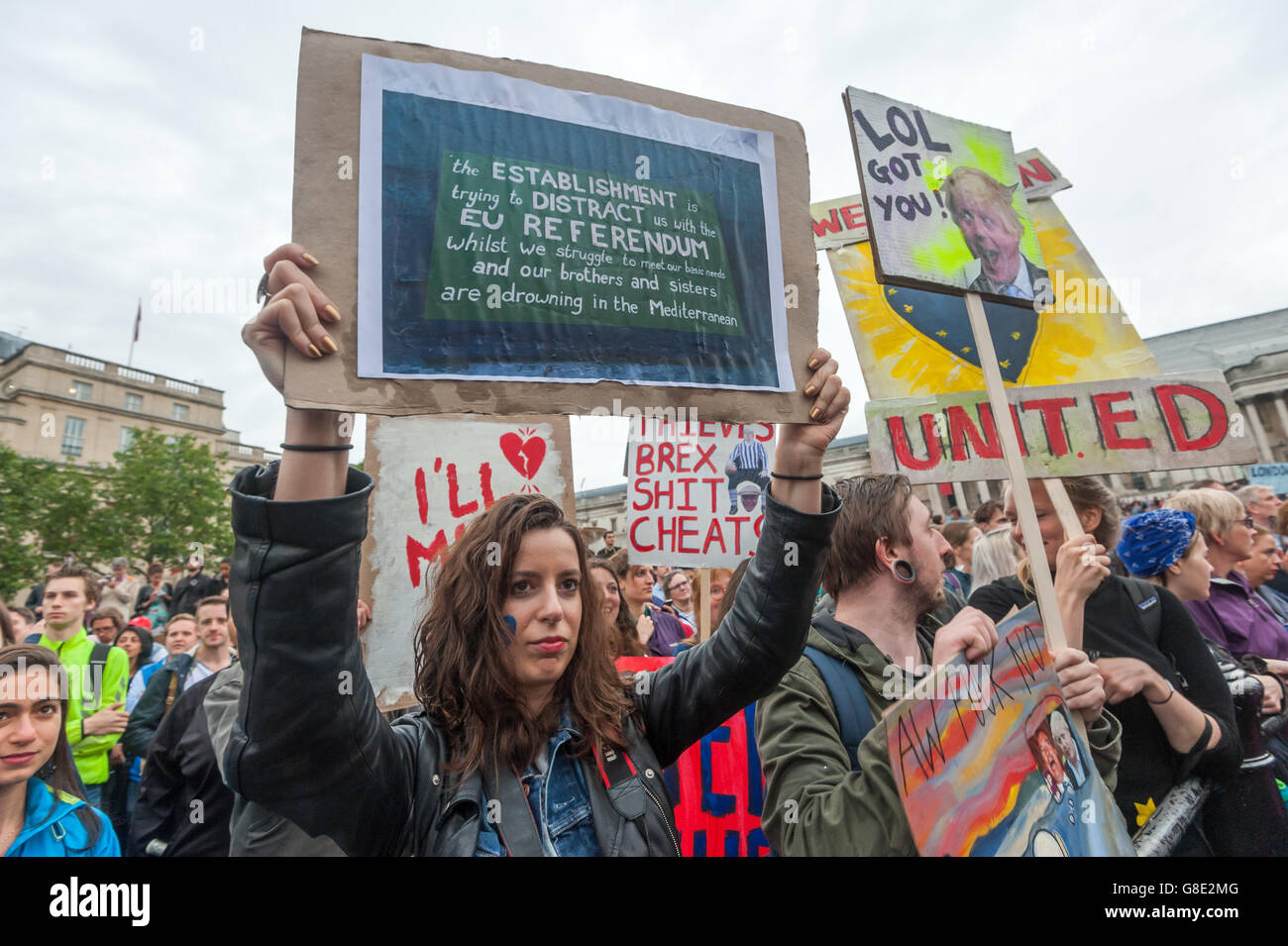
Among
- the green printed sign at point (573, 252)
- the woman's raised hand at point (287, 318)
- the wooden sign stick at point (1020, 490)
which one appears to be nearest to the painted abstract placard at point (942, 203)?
the wooden sign stick at point (1020, 490)

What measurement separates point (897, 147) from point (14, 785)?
3871 mm

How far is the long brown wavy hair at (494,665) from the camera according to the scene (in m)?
1.61

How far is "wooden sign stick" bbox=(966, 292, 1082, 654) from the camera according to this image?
2139 mm

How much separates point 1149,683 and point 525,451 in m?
3.07

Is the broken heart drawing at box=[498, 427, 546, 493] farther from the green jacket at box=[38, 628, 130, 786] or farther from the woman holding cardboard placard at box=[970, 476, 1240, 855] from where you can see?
the green jacket at box=[38, 628, 130, 786]

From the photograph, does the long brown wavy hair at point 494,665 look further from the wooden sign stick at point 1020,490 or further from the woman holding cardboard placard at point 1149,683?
the woman holding cardboard placard at point 1149,683

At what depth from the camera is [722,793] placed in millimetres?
3045

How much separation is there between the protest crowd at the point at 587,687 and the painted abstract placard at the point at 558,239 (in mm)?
210

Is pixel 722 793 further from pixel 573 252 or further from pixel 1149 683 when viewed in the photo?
pixel 573 252

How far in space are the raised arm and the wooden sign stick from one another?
0.76 metres

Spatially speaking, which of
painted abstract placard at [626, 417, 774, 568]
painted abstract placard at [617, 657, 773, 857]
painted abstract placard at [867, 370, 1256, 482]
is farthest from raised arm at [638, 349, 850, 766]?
painted abstract placard at [626, 417, 774, 568]
